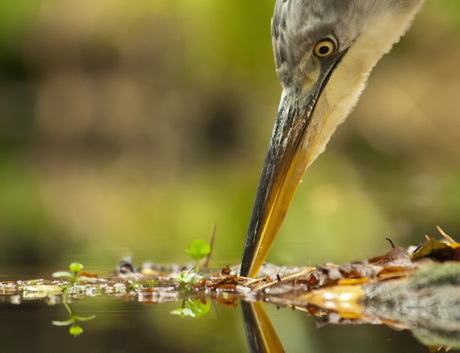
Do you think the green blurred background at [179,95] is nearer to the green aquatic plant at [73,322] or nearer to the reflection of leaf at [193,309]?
the reflection of leaf at [193,309]

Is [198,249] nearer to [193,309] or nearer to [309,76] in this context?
[193,309]

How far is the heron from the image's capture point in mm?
2354

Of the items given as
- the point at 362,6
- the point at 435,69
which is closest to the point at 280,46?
the point at 362,6

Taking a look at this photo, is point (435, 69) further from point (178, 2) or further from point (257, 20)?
point (178, 2)

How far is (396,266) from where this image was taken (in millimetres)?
1928

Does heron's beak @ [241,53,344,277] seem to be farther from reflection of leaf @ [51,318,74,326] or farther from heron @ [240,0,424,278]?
reflection of leaf @ [51,318,74,326]

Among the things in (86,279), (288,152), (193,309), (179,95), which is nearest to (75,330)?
(193,309)

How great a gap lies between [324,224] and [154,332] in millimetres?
2774

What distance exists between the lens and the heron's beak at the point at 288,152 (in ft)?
7.55

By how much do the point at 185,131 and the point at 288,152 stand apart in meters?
9.49

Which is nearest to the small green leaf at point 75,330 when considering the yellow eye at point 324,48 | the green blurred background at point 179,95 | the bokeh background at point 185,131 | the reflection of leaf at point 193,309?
the reflection of leaf at point 193,309

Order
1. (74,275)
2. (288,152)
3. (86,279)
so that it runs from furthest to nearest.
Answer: (288,152)
(86,279)
(74,275)

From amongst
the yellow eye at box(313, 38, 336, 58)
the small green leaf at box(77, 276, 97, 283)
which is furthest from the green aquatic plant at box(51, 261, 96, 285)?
the yellow eye at box(313, 38, 336, 58)

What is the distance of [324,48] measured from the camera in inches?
98.5
